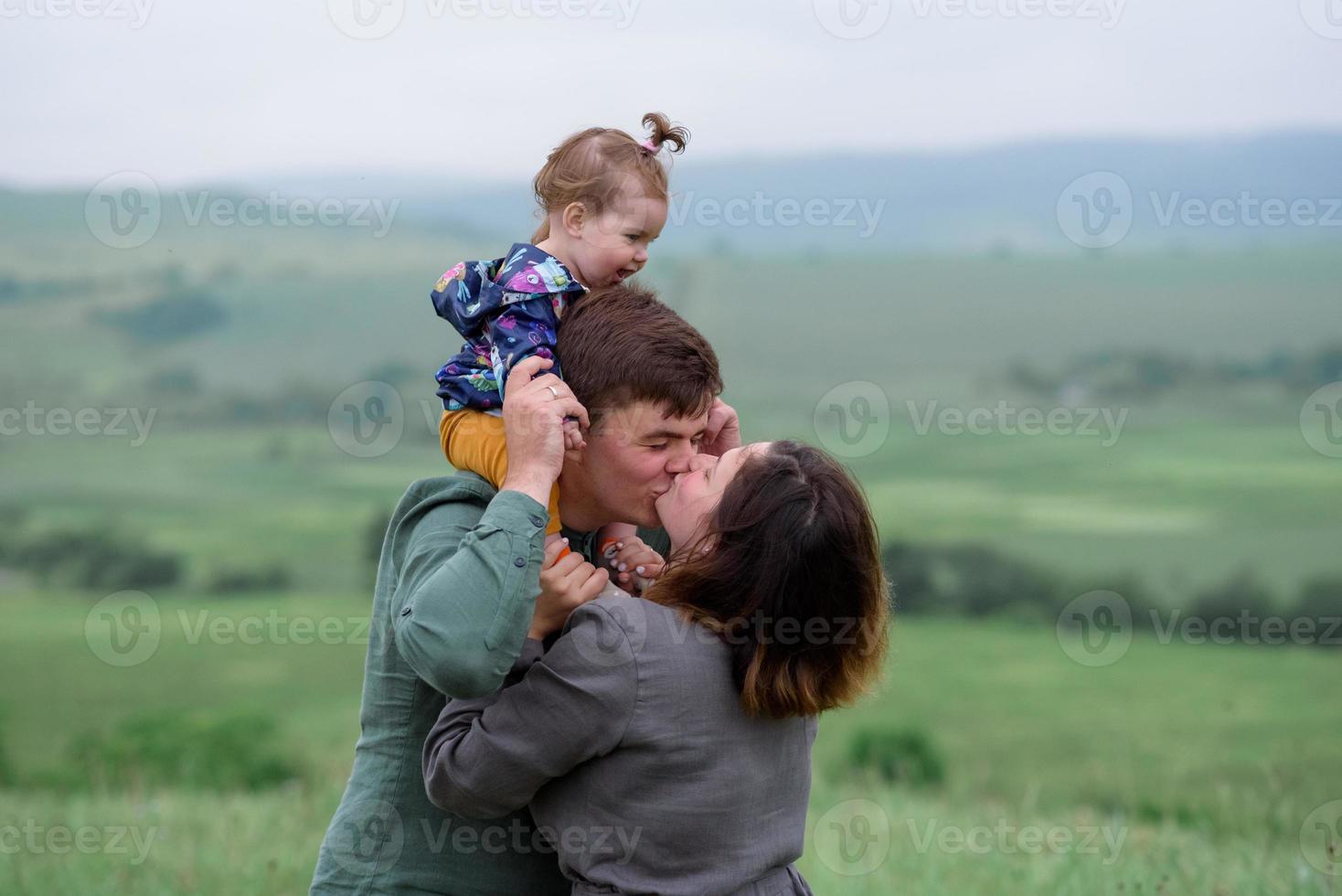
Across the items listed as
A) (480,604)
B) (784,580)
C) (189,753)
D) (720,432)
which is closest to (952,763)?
(189,753)

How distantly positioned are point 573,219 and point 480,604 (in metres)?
1.27

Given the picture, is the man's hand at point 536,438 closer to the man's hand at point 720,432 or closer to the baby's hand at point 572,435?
the baby's hand at point 572,435

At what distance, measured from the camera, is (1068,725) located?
844 centimetres

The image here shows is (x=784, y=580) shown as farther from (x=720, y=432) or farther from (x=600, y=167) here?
(x=600, y=167)

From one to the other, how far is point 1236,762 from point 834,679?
5971 millimetres

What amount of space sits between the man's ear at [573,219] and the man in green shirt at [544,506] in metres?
0.58

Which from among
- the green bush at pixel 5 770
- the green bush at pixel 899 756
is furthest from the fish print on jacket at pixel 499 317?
the green bush at pixel 5 770

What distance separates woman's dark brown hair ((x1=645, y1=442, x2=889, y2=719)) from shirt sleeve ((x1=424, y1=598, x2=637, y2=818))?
0.19m

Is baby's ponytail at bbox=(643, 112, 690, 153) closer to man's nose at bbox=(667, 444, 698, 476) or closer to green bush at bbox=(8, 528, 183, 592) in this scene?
man's nose at bbox=(667, 444, 698, 476)

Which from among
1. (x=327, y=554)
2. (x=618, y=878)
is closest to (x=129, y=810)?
(x=618, y=878)

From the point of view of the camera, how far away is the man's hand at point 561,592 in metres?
2.09

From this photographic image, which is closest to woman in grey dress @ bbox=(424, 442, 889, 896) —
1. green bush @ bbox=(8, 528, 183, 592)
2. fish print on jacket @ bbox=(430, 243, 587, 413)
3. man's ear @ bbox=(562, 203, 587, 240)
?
fish print on jacket @ bbox=(430, 243, 587, 413)

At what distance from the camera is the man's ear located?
Answer: 289 centimetres

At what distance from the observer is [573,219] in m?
2.89
